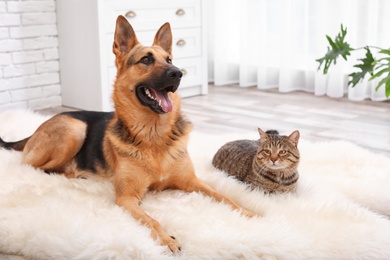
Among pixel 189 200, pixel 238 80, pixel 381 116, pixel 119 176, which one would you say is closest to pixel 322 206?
pixel 189 200

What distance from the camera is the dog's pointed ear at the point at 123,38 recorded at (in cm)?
237

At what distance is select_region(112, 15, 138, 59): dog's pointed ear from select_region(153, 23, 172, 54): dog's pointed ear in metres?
0.12

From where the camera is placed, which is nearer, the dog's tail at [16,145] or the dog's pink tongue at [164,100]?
the dog's pink tongue at [164,100]

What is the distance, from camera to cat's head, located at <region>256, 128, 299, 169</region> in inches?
93.2

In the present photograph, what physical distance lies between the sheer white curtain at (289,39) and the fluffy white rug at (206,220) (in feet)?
6.95

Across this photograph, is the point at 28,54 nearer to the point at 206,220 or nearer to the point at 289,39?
the point at 289,39

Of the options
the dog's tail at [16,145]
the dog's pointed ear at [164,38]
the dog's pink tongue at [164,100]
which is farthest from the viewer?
the dog's tail at [16,145]

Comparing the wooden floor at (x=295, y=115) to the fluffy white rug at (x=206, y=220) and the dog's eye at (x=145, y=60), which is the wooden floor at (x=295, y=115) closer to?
the fluffy white rug at (x=206, y=220)

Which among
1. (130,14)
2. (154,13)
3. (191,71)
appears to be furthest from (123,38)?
(191,71)

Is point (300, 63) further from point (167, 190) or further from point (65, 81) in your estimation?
point (167, 190)

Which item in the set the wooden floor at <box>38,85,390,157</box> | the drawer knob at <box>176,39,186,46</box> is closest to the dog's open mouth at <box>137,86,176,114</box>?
the wooden floor at <box>38,85,390,157</box>

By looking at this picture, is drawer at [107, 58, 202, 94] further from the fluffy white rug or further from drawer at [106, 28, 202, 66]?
the fluffy white rug

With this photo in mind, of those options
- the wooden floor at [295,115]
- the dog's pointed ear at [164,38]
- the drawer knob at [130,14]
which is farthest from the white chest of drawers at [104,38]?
the dog's pointed ear at [164,38]

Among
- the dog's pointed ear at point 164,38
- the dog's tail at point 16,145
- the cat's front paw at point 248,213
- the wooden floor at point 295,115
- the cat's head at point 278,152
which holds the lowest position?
the wooden floor at point 295,115
